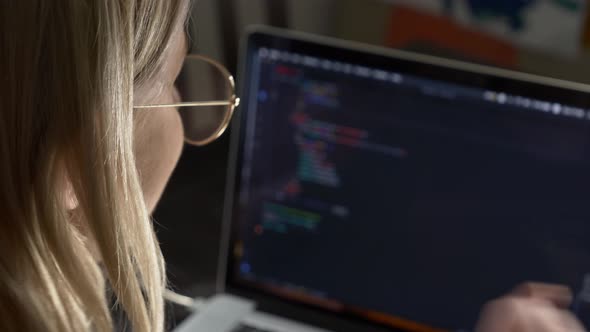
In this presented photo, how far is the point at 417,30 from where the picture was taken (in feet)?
6.76

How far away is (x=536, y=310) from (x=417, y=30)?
56.4 inches

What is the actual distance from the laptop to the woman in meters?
0.23

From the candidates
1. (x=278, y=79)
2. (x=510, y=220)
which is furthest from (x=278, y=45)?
(x=510, y=220)

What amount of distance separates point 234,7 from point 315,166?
105 centimetres

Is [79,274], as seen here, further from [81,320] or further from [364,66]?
[364,66]

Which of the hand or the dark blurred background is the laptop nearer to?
the hand

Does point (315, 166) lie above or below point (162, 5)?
below

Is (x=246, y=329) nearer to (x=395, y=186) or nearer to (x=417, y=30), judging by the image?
(x=395, y=186)

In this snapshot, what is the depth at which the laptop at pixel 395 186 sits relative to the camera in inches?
27.4

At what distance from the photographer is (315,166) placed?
0.79 meters

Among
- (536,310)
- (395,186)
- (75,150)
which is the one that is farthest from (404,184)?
(75,150)

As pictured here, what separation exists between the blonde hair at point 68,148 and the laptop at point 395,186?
287 millimetres

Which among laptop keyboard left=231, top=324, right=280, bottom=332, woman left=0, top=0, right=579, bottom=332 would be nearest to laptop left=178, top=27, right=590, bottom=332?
laptop keyboard left=231, top=324, right=280, bottom=332

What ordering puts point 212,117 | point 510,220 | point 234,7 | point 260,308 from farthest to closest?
1. point 234,7
2. point 212,117
3. point 260,308
4. point 510,220
